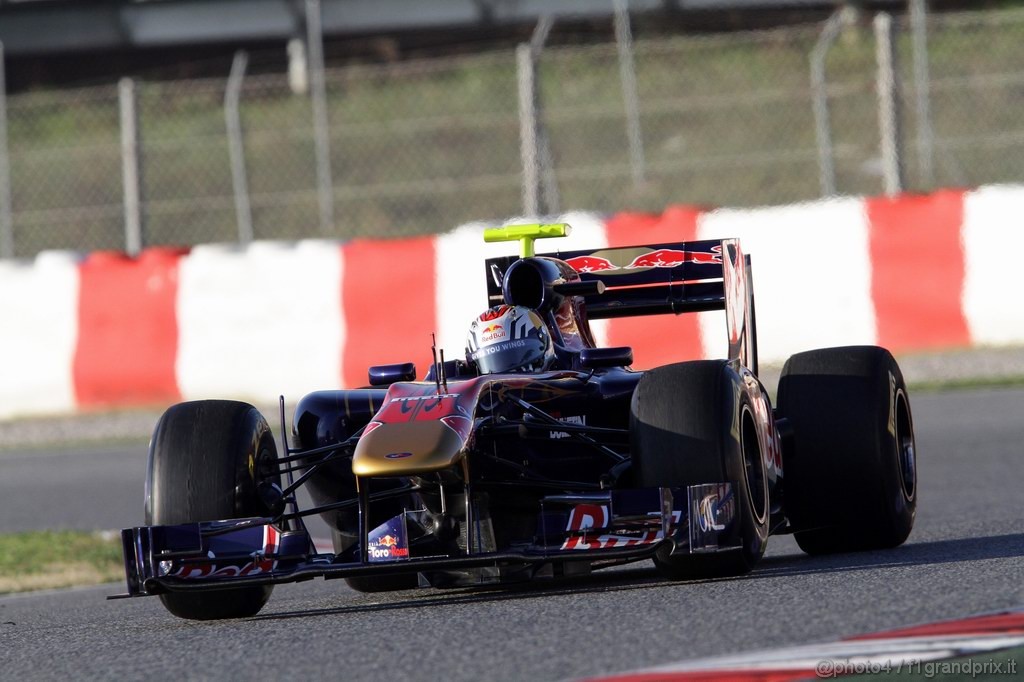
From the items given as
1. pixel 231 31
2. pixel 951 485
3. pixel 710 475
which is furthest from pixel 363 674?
pixel 231 31

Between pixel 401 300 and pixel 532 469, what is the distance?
22.7 ft

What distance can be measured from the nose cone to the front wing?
30cm

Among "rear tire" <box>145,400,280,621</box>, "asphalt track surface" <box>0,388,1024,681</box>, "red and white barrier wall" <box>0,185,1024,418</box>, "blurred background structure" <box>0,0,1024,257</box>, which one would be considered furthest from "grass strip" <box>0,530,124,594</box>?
"blurred background structure" <box>0,0,1024,257</box>

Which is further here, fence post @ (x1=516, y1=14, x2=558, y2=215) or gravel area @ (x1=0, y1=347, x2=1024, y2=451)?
fence post @ (x1=516, y1=14, x2=558, y2=215)

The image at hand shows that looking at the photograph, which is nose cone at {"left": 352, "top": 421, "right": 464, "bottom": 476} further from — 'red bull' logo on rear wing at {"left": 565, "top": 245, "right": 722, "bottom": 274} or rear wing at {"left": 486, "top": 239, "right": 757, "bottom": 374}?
'red bull' logo on rear wing at {"left": 565, "top": 245, "right": 722, "bottom": 274}

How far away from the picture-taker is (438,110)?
21.3 meters

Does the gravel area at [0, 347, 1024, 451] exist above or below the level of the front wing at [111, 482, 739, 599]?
above

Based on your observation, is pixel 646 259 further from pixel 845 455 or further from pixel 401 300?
pixel 401 300

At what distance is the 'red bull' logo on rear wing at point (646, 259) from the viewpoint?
795cm

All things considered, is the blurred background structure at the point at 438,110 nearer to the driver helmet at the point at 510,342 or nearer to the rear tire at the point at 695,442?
the driver helmet at the point at 510,342

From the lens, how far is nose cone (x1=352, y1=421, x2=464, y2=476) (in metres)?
5.77

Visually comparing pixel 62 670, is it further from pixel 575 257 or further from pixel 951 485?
pixel 951 485

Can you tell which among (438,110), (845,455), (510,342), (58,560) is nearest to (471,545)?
(510,342)

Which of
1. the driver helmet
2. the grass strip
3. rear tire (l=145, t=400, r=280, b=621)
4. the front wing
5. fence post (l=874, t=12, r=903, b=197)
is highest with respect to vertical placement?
fence post (l=874, t=12, r=903, b=197)
